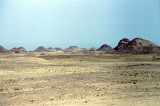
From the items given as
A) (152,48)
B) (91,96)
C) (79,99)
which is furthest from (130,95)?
(152,48)

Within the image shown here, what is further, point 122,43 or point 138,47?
point 122,43

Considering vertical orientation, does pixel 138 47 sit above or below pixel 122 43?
below

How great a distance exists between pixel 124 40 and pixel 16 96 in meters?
83.1

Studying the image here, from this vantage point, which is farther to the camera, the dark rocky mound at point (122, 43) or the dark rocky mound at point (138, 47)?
the dark rocky mound at point (122, 43)

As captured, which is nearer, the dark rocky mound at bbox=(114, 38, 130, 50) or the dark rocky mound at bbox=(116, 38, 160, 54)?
the dark rocky mound at bbox=(116, 38, 160, 54)

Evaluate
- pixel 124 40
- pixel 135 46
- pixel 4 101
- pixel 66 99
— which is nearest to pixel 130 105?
pixel 66 99

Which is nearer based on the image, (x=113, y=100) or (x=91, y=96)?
(x=113, y=100)

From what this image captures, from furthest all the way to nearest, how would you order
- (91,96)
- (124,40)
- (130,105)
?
1. (124,40)
2. (91,96)
3. (130,105)

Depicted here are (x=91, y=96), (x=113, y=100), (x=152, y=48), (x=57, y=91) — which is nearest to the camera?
(x=113, y=100)

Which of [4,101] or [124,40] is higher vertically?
[124,40]

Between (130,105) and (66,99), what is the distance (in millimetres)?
3023

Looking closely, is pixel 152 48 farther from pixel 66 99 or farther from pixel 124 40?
pixel 66 99

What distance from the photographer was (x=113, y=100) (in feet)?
33.2

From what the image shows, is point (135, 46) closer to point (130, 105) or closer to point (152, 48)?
point (152, 48)
